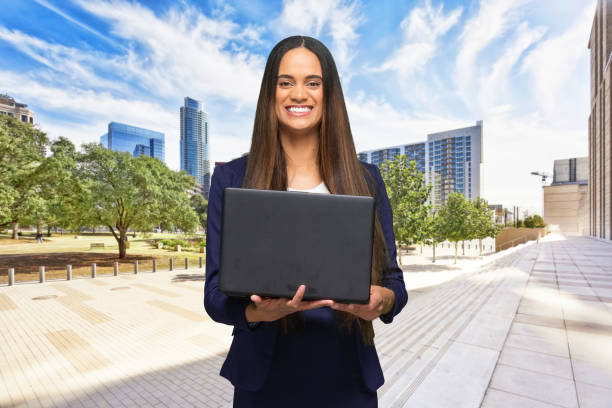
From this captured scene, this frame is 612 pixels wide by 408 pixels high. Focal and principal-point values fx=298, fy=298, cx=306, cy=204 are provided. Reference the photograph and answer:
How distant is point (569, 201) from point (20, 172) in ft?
371

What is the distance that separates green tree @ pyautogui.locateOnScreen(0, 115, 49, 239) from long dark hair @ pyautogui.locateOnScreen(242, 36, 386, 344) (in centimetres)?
1939

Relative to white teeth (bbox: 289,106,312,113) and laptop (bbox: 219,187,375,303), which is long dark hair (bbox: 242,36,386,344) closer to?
white teeth (bbox: 289,106,312,113)

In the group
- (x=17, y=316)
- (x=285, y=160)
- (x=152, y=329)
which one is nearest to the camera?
(x=285, y=160)

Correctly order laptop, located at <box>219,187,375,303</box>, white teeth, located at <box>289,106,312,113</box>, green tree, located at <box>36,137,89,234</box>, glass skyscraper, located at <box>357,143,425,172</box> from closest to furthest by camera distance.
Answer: laptop, located at <box>219,187,375,303</box> → white teeth, located at <box>289,106,312,113</box> → green tree, located at <box>36,137,89,234</box> → glass skyscraper, located at <box>357,143,425,172</box>

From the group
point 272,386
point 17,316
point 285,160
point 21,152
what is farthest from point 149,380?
point 21,152

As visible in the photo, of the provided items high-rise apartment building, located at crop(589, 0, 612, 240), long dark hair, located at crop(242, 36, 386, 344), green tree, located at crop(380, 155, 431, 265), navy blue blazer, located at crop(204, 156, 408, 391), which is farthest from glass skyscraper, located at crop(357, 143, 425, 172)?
navy blue blazer, located at crop(204, 156, 408, 391)

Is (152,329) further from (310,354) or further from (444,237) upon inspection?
(444,237)

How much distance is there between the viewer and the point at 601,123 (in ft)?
125

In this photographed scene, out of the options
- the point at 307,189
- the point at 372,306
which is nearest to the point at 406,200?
the point at 307,189

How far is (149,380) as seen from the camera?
218 inches

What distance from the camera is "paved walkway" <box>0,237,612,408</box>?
13.7 feet

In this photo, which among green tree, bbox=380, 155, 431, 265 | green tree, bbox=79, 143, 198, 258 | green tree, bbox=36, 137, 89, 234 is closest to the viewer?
green tree, bbox=36, 137, 89, 234

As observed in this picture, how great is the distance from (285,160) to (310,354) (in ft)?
2.78

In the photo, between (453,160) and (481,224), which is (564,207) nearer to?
(453,160)
